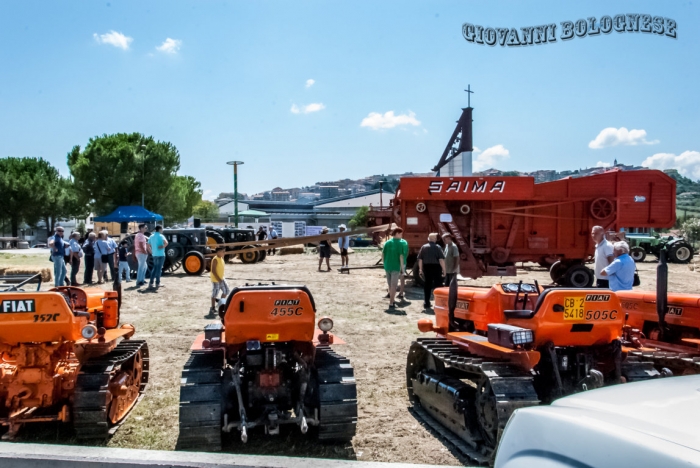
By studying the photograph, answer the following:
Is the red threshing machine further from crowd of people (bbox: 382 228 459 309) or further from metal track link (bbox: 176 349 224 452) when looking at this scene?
metal track link (bbox: 176 349 224 452)

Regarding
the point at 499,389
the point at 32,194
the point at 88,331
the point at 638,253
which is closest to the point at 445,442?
the point at 499,389

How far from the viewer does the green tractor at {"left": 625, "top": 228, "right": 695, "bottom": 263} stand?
26922 millimetres

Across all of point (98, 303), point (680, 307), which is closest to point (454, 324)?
point (680, 307)

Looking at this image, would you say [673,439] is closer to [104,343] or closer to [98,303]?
[104,343]

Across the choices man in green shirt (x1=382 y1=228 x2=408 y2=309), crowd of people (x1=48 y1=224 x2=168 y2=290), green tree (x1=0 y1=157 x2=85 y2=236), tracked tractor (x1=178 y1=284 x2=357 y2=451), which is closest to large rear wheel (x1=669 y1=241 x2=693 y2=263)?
man in green shirt (x1=382 y1=228 x2=408 y2=309)

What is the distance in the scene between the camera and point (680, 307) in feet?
21.3

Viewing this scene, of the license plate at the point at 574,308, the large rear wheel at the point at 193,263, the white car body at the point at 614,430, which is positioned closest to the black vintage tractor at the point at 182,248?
the large rear wheel at the point at 193,263

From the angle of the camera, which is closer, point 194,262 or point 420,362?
point 420,362

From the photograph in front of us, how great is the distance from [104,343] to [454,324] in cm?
347

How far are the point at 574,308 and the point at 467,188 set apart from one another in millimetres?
11119

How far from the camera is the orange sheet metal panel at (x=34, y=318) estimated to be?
5387mm

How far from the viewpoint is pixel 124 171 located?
4612 cm

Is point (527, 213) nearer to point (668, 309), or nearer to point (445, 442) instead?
point (668, 309)

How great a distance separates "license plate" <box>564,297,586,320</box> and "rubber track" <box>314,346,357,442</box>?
1948mm
